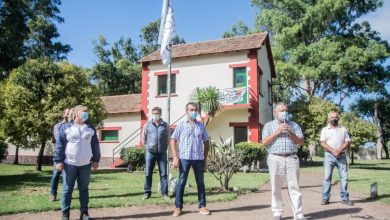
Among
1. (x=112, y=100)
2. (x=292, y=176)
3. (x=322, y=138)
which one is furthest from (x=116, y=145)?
(x=292, y=176)

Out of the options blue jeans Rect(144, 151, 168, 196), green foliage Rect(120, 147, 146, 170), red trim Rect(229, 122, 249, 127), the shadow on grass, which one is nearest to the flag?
blue jeans Rect(144, 151, 168, 196)

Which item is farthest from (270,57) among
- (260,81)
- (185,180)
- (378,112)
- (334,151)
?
(378,112)

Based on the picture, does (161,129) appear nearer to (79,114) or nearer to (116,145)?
(79,114)

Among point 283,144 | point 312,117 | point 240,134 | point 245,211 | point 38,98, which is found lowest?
point 245,211

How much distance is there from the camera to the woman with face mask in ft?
19.6

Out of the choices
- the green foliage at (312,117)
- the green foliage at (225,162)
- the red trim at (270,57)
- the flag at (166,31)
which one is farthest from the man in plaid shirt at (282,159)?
the red trim at (270,57)

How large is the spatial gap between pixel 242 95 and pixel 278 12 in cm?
1322

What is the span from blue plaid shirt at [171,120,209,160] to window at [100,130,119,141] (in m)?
19.7

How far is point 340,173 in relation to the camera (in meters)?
7.70

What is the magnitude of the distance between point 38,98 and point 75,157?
1197 centimetres

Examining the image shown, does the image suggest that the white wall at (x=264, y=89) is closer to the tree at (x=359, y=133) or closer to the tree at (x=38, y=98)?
the tree at (x=359, y=133)

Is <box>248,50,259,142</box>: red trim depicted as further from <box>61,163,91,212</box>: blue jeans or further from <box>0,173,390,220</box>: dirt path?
<box>61,163,91,212</box>: blue jeans

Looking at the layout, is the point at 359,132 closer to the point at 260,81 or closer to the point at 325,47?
the point at 260,81

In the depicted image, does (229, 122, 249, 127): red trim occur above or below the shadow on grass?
above
